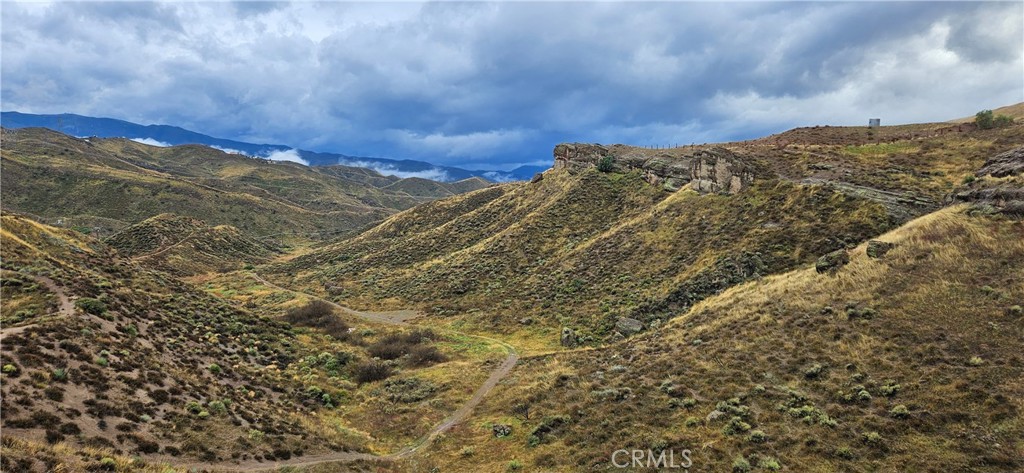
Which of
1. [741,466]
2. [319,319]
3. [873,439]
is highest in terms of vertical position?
[319,319]

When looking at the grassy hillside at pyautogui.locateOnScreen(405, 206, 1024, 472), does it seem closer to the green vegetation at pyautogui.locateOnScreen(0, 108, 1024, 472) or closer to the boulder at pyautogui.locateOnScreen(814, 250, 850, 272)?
the green vegetation at pyautogui.locateOnScreen(0, 108, 1024, 472)

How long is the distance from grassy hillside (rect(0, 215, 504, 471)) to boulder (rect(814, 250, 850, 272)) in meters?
24.9

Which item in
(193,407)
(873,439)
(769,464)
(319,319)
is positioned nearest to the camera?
(769,464)

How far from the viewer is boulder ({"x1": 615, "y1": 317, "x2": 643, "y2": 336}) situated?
3722 cm

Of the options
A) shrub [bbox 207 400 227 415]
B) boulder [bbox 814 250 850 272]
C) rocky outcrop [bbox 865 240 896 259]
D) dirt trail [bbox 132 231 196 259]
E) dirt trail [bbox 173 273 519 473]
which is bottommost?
dirt trail [bbox 173 273 519 473]

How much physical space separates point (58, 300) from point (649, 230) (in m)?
52.4

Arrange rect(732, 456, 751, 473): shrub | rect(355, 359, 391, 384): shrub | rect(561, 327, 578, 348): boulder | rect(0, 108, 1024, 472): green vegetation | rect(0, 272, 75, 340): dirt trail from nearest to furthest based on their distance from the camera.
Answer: rect(732, 456, 751, 473): shrub, rect(0, 108, 1024, 472): green vegetation, rect(0, 272, 75, 340): dirt trail, rect(355, 359, 391, 384): shrub, rect(561, 327, 578, 348): boulder

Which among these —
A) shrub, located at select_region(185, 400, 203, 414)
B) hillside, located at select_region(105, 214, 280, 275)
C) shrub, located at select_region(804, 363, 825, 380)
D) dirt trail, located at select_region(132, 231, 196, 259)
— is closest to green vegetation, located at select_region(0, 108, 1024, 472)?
shrub, located at select_region(804, 363, 825, 380)

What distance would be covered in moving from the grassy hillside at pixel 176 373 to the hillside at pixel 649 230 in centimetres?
1177

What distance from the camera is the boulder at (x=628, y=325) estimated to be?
37.2 m

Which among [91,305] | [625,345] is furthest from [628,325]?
[91,305]

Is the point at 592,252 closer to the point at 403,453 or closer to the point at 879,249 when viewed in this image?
the point at 879,249

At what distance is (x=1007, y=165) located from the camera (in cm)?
3262

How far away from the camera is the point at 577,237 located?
6538 cm
